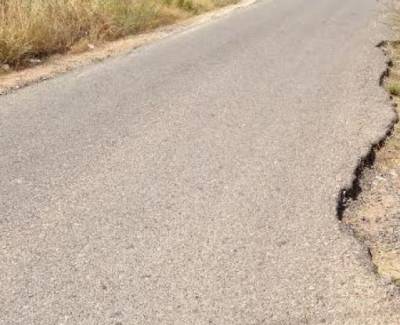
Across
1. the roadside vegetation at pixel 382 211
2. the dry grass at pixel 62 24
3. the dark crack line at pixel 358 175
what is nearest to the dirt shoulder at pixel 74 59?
the dry grass at pixel 62 24

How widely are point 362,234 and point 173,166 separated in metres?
1.61

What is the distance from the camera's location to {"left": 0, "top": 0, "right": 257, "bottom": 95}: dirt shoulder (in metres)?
7.49


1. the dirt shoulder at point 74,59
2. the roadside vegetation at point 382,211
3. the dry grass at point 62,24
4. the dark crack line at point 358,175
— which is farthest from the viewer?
the dry grass at point 62,24

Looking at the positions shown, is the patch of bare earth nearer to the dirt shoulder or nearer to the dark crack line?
the dark crack line

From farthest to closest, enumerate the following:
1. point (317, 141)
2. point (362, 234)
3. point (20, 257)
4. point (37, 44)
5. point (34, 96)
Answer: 1. point (37, 44)
2. point (34, 96)
3. point (317, 141)
4. point (362, 234)
5. point (20, 257)

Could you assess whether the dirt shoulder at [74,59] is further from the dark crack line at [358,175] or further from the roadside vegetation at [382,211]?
the roadside vegetation at [382,211]

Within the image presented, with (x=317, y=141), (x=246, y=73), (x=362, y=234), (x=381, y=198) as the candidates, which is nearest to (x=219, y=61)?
(x=246, y=73)

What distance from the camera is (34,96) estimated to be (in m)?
6.77

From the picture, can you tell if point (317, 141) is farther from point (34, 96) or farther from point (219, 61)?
point (219, 61)

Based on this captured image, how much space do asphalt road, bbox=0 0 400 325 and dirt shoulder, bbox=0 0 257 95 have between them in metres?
0.28

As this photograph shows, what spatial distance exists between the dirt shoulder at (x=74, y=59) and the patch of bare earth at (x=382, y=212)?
409 cm

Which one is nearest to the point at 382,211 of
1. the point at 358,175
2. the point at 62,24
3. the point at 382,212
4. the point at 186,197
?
the point at 382,212

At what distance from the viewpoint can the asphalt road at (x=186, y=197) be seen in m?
3.04

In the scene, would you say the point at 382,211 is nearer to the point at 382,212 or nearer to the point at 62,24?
the point at 382,212
